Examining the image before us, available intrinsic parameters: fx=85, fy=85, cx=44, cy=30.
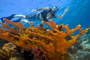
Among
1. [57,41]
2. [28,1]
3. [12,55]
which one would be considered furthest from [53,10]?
[28,1]

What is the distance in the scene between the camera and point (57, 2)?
21438mm

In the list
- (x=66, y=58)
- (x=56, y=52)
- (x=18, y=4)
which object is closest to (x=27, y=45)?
(x=56, y=52)

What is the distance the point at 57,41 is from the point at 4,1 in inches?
609

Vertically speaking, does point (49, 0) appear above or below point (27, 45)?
above

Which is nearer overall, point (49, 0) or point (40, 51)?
point (40, 51)

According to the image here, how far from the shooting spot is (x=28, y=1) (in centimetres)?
1762

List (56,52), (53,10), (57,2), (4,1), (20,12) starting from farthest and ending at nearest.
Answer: (57,2), (20,12), (4,1), (53,10), (56,52)

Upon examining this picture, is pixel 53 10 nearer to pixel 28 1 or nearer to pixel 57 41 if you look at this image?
pixel 57 41

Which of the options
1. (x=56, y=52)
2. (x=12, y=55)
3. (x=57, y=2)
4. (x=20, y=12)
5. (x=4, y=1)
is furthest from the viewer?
(x=57, y=2)

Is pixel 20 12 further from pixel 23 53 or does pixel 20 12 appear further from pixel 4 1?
pixel 23 53

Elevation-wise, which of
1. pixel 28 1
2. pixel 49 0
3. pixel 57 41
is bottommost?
pixel 57 41

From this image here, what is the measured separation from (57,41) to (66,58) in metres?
0.62

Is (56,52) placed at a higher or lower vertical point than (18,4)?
lower

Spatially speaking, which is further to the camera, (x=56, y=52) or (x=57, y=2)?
(x=57, y=2)
